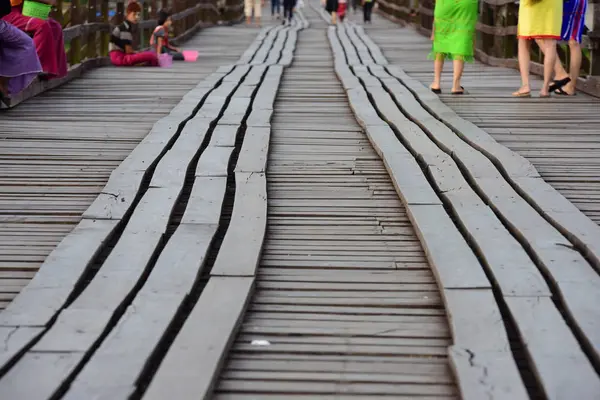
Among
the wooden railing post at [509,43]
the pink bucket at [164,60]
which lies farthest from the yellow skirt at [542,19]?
the pink bucket at [164,60]

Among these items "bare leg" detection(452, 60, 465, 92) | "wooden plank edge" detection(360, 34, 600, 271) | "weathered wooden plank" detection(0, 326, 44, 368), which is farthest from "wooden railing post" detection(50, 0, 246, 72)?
"weathered wooden plank" detection(0, 326, 44, 368)

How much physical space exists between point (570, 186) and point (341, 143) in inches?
70.7

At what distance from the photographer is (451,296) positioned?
361 cm

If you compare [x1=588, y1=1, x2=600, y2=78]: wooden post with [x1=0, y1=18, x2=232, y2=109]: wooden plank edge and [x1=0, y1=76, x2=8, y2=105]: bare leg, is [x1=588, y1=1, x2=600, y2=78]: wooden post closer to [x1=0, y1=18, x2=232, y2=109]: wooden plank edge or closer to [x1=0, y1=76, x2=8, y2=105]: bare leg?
[x1=0, y1=18, x2=232, y2=109]: wooden plank edge

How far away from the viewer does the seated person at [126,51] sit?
515 inches

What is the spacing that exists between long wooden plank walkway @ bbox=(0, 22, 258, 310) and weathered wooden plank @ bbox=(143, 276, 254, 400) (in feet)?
2.22

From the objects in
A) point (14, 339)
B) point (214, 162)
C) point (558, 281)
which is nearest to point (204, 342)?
point (14, 339)

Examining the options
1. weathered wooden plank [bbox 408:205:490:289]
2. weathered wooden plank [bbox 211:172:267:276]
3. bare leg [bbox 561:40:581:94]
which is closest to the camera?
weathered wooden plank [bbox 408:205:490:289]

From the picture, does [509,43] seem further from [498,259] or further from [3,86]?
[498,259]

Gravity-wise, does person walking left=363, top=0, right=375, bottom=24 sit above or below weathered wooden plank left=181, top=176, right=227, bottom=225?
below

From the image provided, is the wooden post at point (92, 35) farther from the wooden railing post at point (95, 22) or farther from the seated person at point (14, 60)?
the seated person at point (14, 60)

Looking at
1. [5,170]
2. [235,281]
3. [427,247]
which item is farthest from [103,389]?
[5,170]

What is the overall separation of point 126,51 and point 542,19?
5660 millimetres

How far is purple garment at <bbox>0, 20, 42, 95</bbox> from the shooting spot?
27.1 feet
